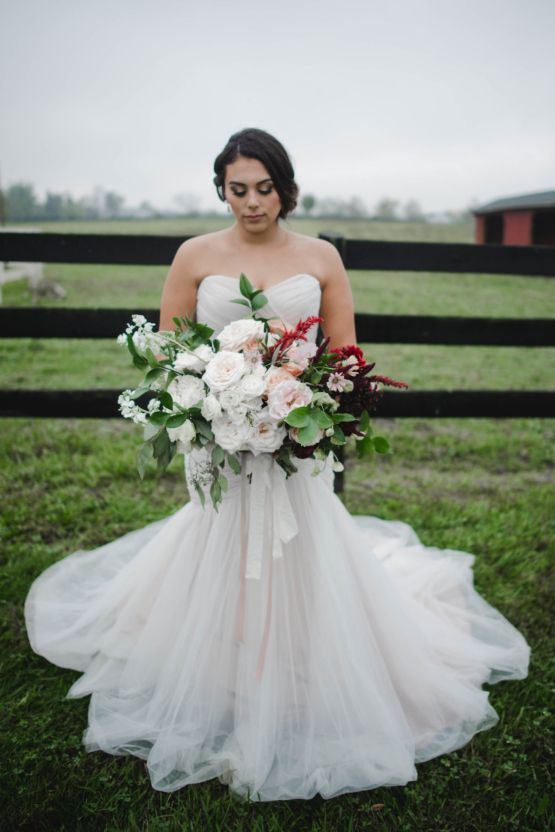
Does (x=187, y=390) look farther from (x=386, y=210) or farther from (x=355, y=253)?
(x=386, y=210)

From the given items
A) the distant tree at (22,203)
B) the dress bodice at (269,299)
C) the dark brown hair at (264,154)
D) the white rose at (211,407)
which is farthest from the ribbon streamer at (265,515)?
the distant tree at (22,203)

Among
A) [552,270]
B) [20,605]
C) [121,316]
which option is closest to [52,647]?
[20,605]

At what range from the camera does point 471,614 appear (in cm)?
313

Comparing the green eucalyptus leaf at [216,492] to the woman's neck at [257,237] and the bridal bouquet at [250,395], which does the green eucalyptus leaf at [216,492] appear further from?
the woman's neck at [257,237]

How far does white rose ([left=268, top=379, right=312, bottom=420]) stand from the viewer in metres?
1.85

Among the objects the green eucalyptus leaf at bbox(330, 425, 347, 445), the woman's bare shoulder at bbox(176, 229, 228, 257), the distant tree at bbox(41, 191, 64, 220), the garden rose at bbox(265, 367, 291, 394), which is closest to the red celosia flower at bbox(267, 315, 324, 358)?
the garden rose at bbox(265, 367, 291, 394)

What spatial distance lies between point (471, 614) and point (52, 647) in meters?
2.14

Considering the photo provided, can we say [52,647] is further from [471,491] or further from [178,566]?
[471,491]

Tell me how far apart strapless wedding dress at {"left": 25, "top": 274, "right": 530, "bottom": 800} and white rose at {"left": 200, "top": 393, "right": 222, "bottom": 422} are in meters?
0.29

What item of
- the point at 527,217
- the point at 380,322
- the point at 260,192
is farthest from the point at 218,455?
the point at 527,217

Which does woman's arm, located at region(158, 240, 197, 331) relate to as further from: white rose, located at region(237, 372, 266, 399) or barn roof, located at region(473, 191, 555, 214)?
barn roof, located at region(473, 191, 555, 214)

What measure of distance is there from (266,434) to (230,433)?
0.12 metres

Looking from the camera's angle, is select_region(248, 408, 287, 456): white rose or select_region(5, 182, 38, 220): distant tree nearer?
select_region(248, 408, 287, 456): white rose

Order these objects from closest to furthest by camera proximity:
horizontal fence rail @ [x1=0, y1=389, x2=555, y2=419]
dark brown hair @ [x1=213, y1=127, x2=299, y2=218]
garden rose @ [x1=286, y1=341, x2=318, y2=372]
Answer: garden rose @ [x1=286, y1=341, x2=318, y2=372]
dark brown hair @ [x1=213, y1=127, x2=299, y2=218]
horizontal fence rail @ [x1=0, y1=389, x2=555, y2=419]
